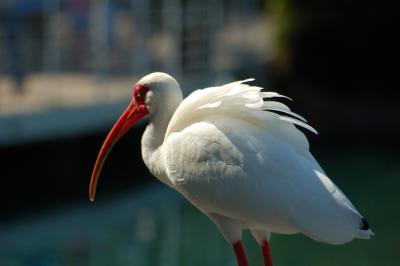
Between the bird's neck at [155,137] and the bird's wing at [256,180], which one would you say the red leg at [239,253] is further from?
the bird's neck at [155,137]

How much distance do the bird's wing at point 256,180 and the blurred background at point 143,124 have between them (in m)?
3.97

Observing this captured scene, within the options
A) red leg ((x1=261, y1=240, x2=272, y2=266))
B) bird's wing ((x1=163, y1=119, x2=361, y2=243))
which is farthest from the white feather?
red leg ((x1=261, y1=240, x2=272, y2=266))

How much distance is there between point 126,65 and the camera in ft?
51.2

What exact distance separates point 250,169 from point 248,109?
345mm

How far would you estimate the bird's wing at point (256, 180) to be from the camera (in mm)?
5758

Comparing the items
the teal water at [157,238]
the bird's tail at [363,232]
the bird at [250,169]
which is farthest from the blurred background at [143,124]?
the bird's tail at [363,232]

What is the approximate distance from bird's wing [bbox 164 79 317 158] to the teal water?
4.02m

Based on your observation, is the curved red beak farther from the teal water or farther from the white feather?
the teal water

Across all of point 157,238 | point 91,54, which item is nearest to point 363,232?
point 157,238

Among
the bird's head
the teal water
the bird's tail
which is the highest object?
the bird's head

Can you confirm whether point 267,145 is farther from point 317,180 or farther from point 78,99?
point 78,99

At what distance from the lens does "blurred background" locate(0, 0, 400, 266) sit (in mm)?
11602

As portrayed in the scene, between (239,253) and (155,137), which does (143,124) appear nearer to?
(155,137)

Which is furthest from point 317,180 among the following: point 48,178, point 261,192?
point 48,178
